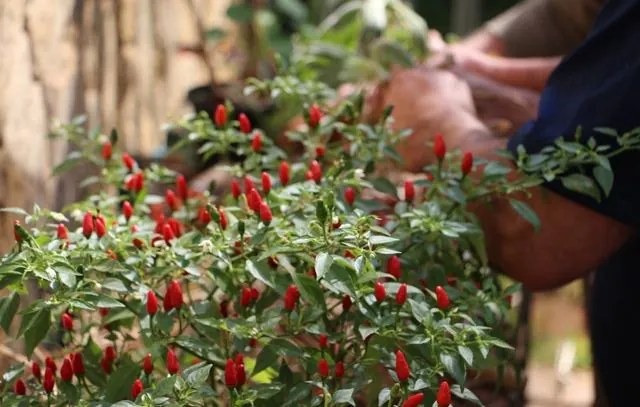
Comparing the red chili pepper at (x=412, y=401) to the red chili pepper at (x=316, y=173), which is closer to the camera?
the red chili pepper at (x=412, y=401)

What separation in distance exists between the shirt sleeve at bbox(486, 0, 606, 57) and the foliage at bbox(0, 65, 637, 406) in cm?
68

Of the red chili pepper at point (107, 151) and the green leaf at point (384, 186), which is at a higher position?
the red chili pepper at point (107, 151)

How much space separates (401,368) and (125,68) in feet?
4.50

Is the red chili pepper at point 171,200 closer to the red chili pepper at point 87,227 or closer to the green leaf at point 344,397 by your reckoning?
the red chili pepper at point 87,227

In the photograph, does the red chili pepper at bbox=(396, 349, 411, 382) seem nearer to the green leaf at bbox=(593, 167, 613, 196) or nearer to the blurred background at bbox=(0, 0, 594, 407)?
the green leaf at bbox=(593, 167, 613, 196)

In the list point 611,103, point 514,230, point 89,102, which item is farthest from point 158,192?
point 611,103

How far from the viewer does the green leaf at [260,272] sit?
982 millimetres

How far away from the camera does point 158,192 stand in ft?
6.56

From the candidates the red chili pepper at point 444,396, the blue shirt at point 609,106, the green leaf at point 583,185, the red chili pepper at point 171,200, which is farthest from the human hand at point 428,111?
the red chili pepper at point 444,396

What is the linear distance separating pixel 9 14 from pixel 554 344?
121 inches

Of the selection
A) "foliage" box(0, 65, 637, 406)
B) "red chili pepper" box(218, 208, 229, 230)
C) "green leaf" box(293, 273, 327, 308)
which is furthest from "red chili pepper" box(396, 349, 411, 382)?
"red chili pepper" box(218, 208, 229, 230)

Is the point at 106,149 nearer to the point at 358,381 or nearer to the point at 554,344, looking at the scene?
the point at 358,381

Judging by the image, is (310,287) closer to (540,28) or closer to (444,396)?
(444,396)

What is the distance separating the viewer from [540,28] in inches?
73.7
